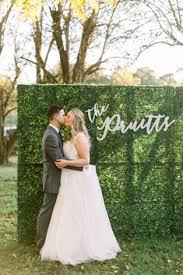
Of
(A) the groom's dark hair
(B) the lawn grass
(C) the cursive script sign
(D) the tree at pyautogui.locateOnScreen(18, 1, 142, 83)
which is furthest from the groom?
(D) the tree at pyautogui.locateOnScreen(18, 1, 142, 83)

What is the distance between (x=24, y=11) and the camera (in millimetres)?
9289

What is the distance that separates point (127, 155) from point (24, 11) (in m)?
3.06

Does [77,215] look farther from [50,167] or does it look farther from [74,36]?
[74,36]

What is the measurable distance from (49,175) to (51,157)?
1.06 feet

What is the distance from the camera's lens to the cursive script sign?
1005 cm

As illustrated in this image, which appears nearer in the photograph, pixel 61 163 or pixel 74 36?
pixel 61 163

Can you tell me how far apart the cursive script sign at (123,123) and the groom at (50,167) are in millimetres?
890

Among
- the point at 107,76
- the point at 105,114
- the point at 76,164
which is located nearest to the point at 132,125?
the point at 105,114

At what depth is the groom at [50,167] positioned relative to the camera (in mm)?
8945

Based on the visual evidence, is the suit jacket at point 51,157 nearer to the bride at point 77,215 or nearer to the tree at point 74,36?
the bride at point 77,215

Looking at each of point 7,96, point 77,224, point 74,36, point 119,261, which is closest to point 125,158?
point 77,224

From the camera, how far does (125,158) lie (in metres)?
10.3

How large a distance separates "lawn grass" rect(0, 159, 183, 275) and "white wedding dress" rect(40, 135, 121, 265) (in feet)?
0.63

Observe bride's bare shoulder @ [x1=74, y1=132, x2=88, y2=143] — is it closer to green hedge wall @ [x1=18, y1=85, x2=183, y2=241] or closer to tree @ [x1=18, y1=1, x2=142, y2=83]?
green hedge wall @ [x1=18, y1=85, x2=183, y2=241]
